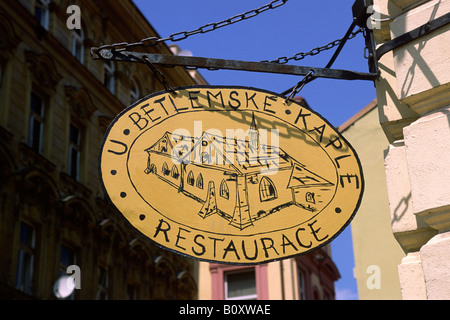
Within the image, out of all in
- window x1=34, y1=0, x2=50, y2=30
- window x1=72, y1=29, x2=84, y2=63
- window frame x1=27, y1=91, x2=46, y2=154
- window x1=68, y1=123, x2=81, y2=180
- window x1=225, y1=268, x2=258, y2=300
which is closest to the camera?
window frame x1=27, y1=91, x2=46, y2=154

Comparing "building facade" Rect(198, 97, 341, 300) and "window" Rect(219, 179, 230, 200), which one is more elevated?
"building facade" Rect(198, 97, 341, 300)

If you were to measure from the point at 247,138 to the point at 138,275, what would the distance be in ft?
49.5

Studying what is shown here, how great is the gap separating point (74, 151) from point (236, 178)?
13297mm

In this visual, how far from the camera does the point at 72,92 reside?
53.7 ft

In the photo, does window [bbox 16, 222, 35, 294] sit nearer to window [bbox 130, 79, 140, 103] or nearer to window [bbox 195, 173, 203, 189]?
window [bbox 130, 79, 140, 103]

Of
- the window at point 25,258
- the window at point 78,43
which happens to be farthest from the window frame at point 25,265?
the window at point 78,43

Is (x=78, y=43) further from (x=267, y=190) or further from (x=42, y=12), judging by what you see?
(x=267, y=190)

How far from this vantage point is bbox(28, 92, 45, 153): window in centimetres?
1458

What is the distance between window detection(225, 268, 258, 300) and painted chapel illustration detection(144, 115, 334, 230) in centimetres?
2037

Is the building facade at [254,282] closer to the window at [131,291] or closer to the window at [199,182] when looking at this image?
the window at [131,291]

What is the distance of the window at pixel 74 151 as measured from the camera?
1619 cm

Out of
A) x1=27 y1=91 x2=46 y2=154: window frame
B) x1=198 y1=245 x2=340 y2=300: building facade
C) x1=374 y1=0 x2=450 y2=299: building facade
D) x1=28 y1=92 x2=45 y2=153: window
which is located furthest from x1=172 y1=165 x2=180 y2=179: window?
x1=198 y1=245 x2=340 y2=300: building facade

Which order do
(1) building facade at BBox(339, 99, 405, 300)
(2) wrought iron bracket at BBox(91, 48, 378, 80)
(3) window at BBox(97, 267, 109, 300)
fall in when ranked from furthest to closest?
1. (3) window at BBox(97, 267, 109, 300)
2. (1) building facade at BBox(339, 99, 405, 300)
3. (2) wrought iron bracket at BBox(91, 48, 378, 80)
